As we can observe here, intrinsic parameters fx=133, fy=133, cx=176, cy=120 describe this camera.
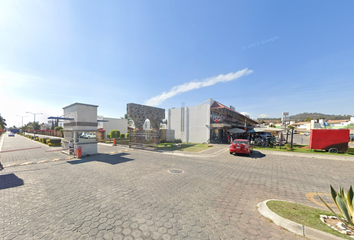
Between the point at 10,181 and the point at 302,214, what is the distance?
1184 cm

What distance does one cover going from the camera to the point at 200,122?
24516 millimetres

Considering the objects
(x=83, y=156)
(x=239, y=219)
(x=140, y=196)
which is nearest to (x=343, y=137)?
(x=239, y=219)

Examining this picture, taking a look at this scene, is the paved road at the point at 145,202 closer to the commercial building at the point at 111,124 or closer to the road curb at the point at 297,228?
the road curb at the point at 297,228

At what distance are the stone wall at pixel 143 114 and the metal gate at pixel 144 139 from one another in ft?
12.7

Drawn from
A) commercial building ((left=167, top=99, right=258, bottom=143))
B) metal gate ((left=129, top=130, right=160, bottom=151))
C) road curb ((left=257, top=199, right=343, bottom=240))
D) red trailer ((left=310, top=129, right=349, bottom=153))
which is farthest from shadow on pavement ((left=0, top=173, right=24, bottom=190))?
red trailer ((left=310, top=129, right=349, bottom=153))

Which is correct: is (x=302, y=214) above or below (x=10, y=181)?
above

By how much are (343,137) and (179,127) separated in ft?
69.4

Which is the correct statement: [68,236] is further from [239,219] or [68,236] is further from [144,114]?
[144,114]

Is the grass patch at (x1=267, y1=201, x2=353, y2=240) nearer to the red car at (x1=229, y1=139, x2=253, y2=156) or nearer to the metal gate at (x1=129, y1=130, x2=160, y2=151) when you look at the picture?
the red car at (x1=229, y1=139, x2=253, y2=156)

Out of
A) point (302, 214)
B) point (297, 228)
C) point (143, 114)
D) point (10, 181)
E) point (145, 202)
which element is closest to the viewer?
point (297, 228)

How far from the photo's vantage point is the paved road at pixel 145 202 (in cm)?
325

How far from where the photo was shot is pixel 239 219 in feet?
12.4

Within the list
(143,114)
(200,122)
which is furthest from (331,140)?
(143,114)

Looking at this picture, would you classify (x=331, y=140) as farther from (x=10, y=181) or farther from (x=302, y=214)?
(x=10, y=181)
